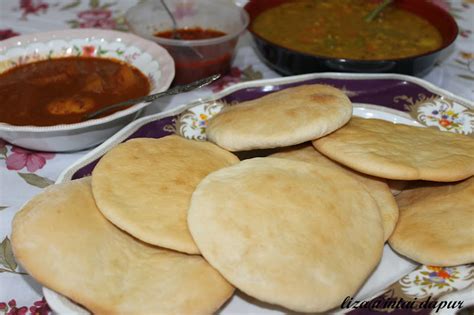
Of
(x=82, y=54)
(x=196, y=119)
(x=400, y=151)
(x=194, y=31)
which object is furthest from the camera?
(x=194, y=31)

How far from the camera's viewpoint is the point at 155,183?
1.79m

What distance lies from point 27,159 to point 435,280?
5.77ft

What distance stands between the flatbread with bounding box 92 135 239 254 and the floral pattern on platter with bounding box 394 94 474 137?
3.04ft

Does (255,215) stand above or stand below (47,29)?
above

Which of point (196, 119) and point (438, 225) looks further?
point (196, 119)

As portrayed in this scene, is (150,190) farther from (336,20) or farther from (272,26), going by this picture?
(336,20)

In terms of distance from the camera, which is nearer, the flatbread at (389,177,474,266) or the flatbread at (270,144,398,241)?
the flatbread at (389,177,474,266)

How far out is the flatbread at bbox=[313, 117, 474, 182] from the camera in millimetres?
1786

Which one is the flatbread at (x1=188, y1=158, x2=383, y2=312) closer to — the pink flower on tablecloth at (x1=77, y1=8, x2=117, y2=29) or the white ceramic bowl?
the white ceramic bowl

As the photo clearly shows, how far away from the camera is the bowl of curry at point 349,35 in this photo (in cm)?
264

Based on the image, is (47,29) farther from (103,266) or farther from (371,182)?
(371,182)

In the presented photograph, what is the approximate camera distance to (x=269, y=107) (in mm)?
2062

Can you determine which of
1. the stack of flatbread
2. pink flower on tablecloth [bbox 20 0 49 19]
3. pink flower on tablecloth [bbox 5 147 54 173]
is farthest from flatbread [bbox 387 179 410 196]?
pink flower on tablecloth [bbox 20 0 49 19]

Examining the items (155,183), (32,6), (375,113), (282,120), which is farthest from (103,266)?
(32,6)
